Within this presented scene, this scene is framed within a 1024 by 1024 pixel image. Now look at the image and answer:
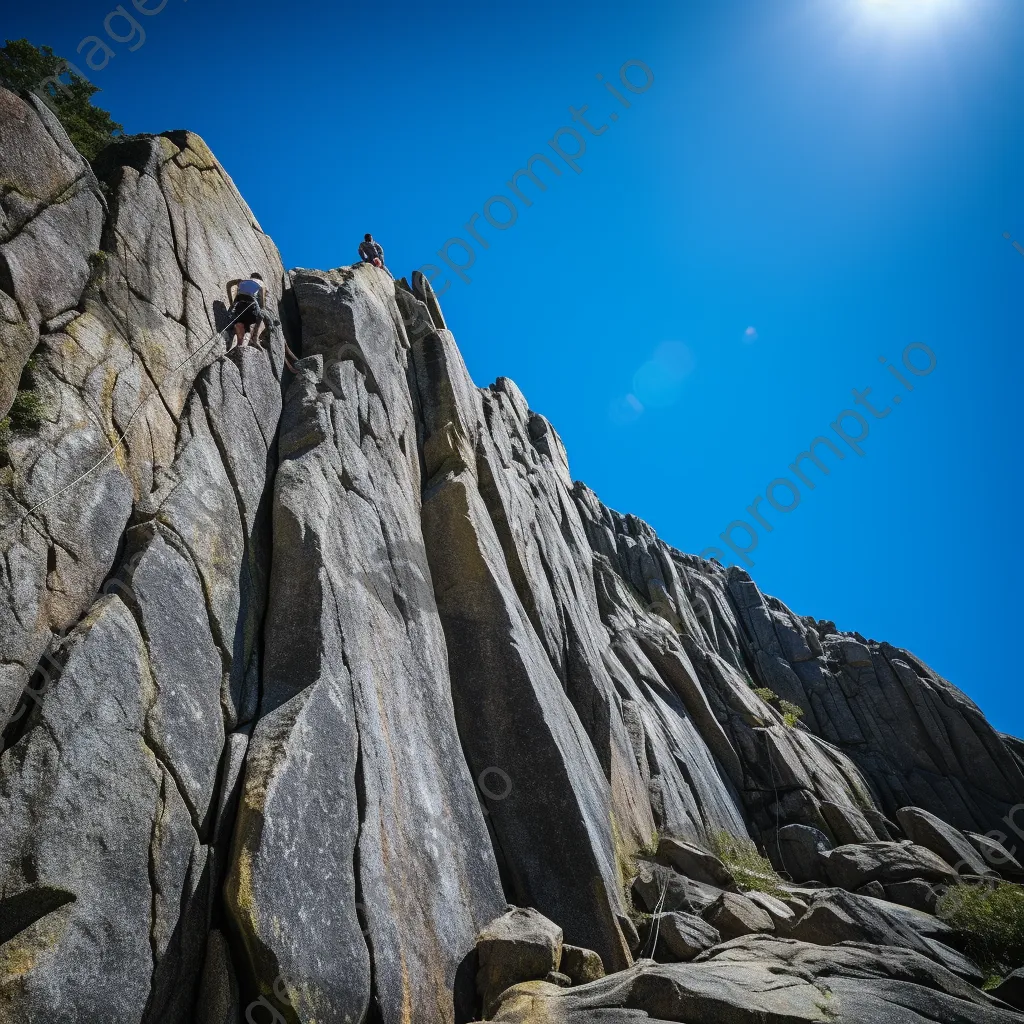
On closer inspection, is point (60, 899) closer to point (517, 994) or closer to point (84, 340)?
point (517, 994)

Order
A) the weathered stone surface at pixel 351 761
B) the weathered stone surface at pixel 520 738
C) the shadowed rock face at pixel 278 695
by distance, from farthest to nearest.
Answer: the weathered stone surface at pixel 520 738
the weathered stone surface at pixel 351 761
the shadowed rock face at pixel 278 695

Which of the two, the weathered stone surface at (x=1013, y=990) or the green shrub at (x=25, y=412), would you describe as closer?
the green shrub at (x=25, y=412)

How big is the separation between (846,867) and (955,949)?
7.88 metres

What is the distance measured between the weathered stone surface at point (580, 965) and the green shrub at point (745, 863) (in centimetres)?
1050

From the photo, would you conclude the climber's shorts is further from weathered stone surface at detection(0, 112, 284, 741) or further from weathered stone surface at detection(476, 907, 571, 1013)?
weathered stone surface at detection(476, 907, 571, 1013)

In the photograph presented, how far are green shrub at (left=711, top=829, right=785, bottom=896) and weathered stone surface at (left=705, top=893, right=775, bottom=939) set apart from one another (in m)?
4.07

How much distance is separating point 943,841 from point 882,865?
7.78 metres

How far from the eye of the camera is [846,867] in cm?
2342

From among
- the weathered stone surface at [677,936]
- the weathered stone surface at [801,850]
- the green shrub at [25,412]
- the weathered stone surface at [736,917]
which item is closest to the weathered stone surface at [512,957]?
the weathered stone surface at [677,936]

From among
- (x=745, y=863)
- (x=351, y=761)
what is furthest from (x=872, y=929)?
(x=351, y=761)

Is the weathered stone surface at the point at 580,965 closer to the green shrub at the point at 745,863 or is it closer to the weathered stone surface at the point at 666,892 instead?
the weathered stone surface at the point at 666,892

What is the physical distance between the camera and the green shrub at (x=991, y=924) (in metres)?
15.3

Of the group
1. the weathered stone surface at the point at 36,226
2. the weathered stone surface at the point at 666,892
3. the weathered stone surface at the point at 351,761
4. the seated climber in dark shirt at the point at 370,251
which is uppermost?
the seated climber in dark shirt at the point at 370,251

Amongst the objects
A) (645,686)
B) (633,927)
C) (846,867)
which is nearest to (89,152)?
(633,927)
